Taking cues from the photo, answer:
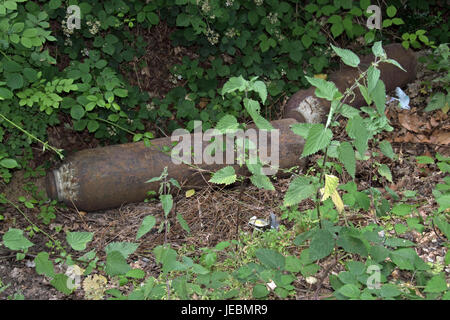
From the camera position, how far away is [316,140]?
1948mm

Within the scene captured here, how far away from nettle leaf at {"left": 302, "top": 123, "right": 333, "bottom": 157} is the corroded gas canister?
5.12 ft

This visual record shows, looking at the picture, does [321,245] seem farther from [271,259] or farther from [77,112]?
[77,112]

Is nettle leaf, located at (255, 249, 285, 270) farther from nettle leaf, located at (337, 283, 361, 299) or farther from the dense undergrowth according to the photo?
nettle leaf, located at (337, 283, 361, 299)

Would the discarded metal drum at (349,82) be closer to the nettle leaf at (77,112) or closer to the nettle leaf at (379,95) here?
the nettle leaf at (77,112)

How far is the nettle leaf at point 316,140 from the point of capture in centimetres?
192

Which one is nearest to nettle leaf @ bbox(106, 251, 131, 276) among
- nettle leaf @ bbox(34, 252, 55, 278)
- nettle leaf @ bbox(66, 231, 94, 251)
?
nettle leaf @ bbox(66, 231, 94, 251)

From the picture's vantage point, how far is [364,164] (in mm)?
3656

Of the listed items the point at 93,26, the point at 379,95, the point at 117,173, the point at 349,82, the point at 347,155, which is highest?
the point at 93,26

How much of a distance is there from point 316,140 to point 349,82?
244 cm

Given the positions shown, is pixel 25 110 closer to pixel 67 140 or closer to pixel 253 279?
pixel 67 140

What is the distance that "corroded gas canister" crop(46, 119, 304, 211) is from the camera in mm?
3369

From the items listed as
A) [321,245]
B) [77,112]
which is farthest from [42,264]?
[77,112]
